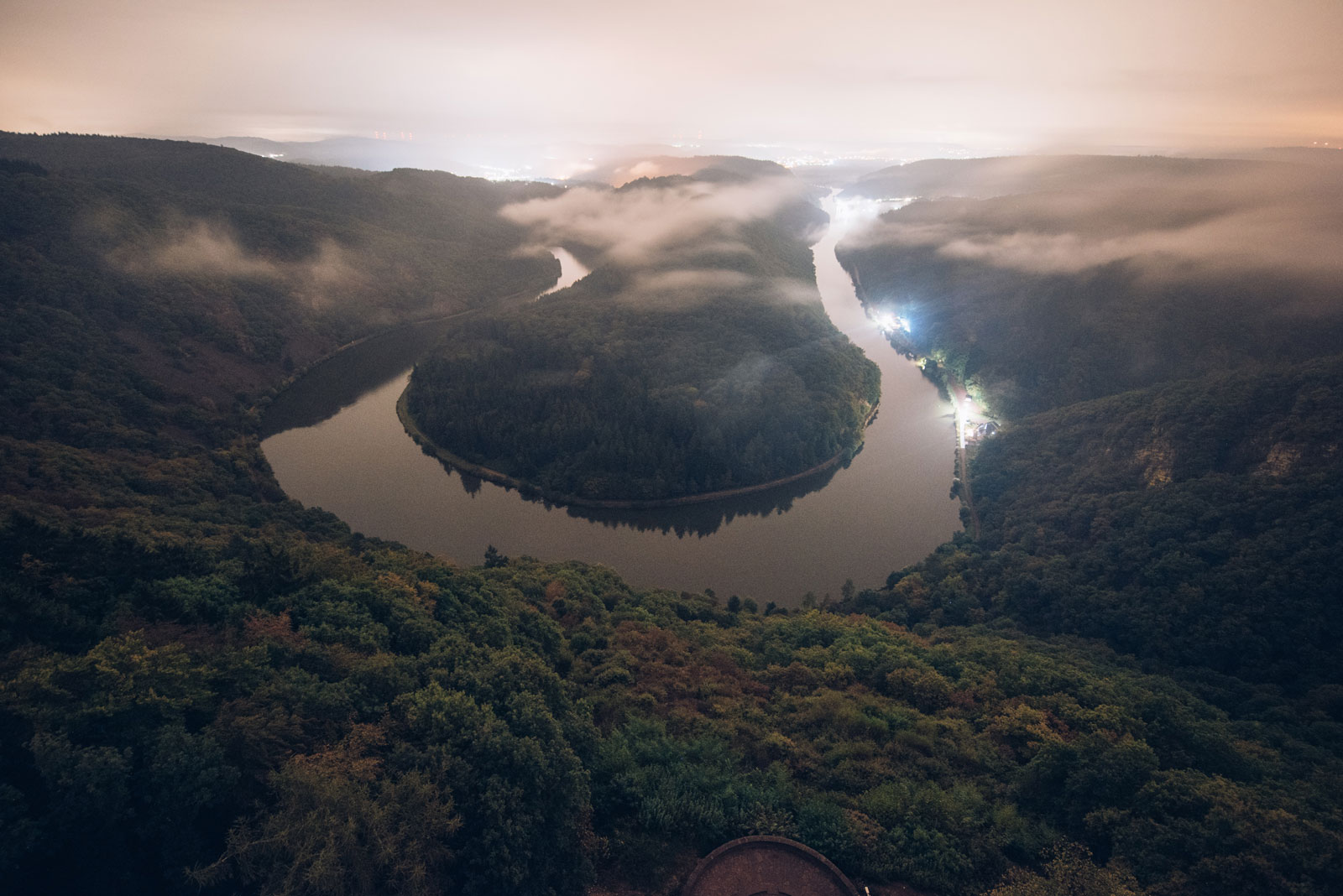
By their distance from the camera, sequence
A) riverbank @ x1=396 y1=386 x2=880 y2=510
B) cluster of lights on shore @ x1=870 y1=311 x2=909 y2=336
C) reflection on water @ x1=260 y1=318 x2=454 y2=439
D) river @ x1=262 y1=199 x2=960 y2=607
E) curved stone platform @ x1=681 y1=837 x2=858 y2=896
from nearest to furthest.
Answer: curved stone platform @ x1=681 y1=837 x2=858 y2=896, river @ x1=262 y1=199 x2=960 y2=607, riverbank @ x1=396 y1=386 x2=880 y2=510, reflection on water @ x1=260 y1=318 x2=454 y2=439, cluster of lights on shore @ x1=870 y1=311 x2=909 y2=336

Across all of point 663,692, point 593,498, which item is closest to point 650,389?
point 593,498

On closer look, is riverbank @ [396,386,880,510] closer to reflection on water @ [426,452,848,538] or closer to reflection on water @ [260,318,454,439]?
reflection on water @ [426,452,848,538]

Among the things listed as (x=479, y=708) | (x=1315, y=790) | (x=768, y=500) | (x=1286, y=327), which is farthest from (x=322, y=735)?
(x=1286, y=327)

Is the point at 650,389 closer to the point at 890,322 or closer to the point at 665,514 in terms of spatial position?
the point at 665,514

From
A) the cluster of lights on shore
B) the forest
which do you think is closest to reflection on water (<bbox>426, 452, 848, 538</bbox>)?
the forest

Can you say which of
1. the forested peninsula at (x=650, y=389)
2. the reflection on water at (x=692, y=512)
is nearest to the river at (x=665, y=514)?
the reflection on water at (x=692, y=512)

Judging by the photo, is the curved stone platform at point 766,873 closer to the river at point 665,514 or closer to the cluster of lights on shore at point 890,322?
the river at point 665,514

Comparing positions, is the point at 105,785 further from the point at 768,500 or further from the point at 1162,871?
the point at 768,500
